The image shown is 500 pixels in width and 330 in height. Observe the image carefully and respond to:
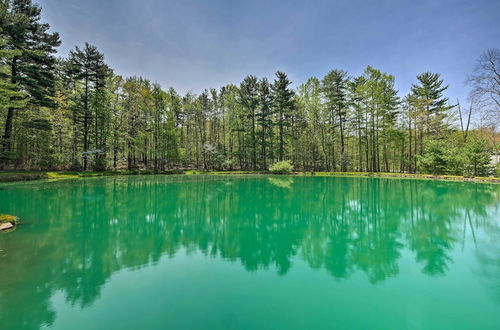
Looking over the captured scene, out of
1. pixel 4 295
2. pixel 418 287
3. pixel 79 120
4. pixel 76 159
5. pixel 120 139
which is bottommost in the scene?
pixel 418 287

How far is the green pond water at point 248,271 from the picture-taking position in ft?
10.1

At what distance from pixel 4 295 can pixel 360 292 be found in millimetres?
5448

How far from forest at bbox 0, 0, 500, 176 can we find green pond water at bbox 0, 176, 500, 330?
17.2m

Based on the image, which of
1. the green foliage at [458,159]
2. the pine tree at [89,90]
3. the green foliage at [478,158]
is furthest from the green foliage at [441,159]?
the pine tree at [89,90]

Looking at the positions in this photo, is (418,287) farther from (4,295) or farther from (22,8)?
(22,8)

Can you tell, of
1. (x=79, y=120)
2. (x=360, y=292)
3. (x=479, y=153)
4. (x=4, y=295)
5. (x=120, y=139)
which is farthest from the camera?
(x=120, y=139)

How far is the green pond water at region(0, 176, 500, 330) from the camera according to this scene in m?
3.08

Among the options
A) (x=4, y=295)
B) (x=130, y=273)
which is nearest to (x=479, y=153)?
(x=130, y=273)

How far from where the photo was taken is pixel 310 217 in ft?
29.1

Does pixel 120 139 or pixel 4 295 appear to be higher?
pixel 120 139

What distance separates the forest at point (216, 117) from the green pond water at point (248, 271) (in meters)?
17.2

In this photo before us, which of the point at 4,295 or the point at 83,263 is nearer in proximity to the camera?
the point at 4,295

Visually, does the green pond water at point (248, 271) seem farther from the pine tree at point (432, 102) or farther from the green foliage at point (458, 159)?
the pine tree at point (432, 102)

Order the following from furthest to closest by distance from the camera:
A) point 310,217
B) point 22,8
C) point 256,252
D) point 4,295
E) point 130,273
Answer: point 22,8, point 310,217, point 256,252, point 130,273, point 4,295
